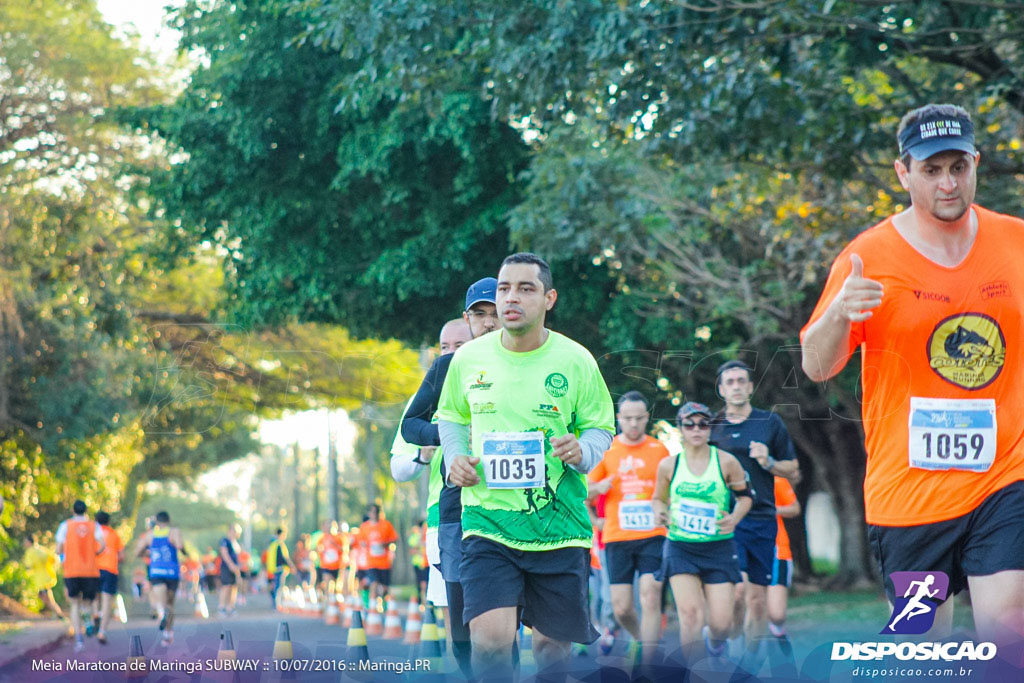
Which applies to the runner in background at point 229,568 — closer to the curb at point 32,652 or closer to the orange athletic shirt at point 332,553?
the orange athletic shirt at point 332,553

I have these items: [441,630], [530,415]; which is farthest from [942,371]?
[441,630]

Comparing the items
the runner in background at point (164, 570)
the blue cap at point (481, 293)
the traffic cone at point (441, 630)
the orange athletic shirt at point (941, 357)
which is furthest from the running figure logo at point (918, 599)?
the runner in background at point (164, 570)

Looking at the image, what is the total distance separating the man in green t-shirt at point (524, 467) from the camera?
5461 mm

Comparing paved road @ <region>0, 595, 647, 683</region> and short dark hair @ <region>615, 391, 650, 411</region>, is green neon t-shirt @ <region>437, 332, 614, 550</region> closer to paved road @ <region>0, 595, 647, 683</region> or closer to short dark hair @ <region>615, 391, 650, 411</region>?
paved road @ <region>0, 595, 647, 683</region>

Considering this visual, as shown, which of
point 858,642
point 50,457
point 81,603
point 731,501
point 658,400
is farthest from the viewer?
point 50,457

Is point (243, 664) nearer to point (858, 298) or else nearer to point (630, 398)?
point (630, 398)

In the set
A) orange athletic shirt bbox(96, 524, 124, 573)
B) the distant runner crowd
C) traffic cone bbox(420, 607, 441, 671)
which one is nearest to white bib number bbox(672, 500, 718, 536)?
the distant runner crowd

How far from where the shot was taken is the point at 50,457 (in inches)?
1040

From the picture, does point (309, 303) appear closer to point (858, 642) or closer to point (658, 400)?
point (658, 400)

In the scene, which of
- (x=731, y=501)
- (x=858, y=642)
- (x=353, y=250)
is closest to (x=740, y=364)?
(x=731, y=501)

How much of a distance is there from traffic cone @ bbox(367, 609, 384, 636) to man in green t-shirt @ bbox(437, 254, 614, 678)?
421 inches

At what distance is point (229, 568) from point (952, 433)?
24669 millimetres

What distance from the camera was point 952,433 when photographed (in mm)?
4473

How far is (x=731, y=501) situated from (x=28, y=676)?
18.2ft
